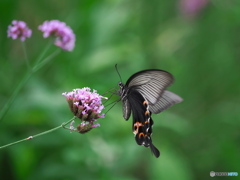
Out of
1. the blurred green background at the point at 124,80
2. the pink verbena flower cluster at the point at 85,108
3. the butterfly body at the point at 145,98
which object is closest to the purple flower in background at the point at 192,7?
the blurred green background at the point at 124,80

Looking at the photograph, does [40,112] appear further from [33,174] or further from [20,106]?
[33,174]

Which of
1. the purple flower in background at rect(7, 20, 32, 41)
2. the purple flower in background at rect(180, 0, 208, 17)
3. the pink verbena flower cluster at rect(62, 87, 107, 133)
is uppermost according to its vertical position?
the purple flower in background at rect(180, 0, 208, 17)

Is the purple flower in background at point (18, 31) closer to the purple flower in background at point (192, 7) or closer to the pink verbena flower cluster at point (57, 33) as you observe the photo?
the pink verbena flower cluster at point (57, 33)

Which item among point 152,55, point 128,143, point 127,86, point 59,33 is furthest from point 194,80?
point 59,33

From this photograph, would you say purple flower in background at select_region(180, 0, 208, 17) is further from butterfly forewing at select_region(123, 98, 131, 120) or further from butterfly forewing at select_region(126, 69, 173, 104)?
butterfly forewing at select_region(123, 98, 131, 120)

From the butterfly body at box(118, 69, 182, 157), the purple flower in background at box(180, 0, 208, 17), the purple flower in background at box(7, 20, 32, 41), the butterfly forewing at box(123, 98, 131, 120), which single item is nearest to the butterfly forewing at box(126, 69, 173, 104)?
the butterfly body at box(118, 69, 182, 157)

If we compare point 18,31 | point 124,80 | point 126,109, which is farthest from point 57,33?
point 124,80

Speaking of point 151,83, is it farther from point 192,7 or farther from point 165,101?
point 192,7
